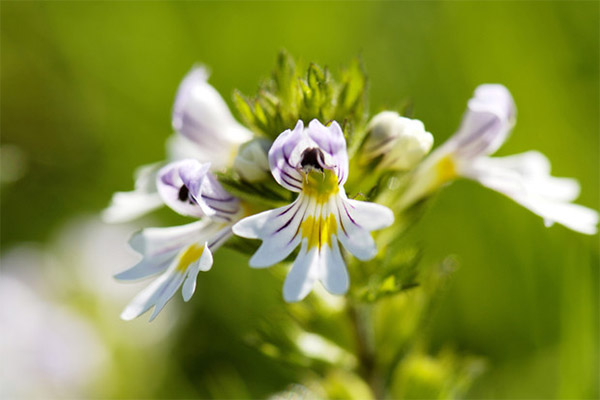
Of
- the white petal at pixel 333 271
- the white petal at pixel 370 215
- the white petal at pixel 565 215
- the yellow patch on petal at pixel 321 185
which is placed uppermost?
the white petal at pixel 565 215

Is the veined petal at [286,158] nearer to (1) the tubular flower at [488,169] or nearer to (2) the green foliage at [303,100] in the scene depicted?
(2) the green foliage at [303,100]

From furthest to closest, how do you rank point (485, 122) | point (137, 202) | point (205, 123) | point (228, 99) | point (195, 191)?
point (228, 99)
point (137, 202)
point (205, 123)
point (485, 122)
point (195, 191)

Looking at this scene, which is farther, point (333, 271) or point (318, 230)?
point (318, 230)

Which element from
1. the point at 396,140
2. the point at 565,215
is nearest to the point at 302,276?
the point at 396,140

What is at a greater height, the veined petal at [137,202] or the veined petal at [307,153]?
the veined petal at [307,153]

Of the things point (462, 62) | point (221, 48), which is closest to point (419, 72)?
point (462, 62)

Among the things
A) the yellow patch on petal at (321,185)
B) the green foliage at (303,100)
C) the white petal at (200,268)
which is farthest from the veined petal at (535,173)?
the white petal at (200,268)

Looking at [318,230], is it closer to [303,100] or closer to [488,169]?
[303,100]
